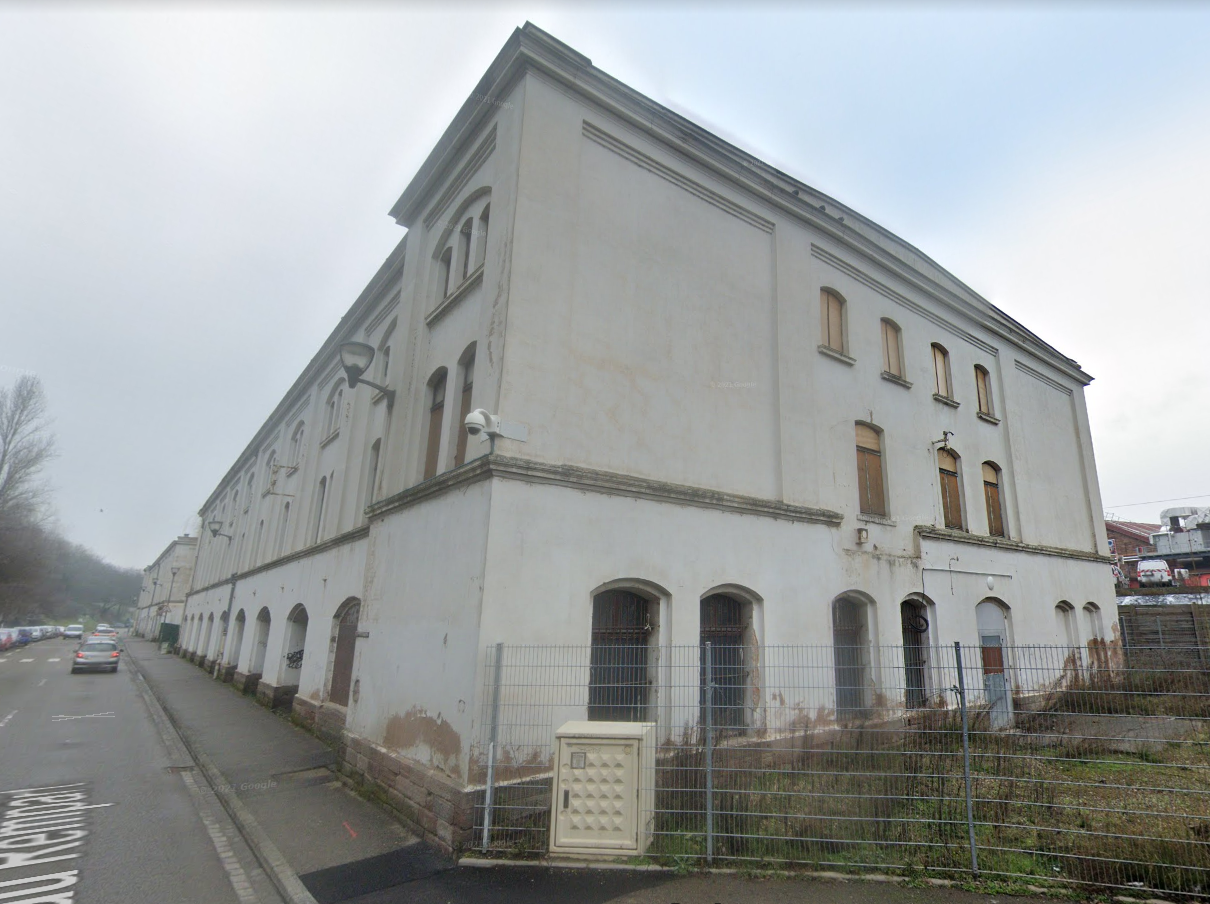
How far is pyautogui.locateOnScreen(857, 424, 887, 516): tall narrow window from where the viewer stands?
12609mm

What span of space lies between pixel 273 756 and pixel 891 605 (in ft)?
38.3

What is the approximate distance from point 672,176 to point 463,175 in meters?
3.53

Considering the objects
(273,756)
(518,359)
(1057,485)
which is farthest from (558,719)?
(1057,485)

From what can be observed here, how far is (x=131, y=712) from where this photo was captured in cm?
1708

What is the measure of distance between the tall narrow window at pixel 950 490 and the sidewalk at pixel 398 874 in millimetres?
10325

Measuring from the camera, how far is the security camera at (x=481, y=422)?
7664 millimetres

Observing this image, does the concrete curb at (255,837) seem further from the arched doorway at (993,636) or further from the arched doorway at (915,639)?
the arched doorway at (993,636)

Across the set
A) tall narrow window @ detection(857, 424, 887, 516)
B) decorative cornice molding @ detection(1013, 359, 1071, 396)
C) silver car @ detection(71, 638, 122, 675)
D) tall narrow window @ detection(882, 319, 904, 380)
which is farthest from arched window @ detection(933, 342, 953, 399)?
silver car @ detection(71, 638, 122, 675)

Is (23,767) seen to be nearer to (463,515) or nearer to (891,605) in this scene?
(463,515)

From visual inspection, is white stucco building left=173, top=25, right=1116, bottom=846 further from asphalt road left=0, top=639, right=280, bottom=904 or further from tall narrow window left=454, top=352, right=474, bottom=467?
asphalt road left=0, top=639, right=280, bottom=904

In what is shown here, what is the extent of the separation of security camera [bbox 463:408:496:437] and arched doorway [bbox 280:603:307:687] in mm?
11388

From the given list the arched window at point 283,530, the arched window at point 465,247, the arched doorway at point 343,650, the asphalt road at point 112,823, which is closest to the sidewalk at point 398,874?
the asphalt road at point 112,823

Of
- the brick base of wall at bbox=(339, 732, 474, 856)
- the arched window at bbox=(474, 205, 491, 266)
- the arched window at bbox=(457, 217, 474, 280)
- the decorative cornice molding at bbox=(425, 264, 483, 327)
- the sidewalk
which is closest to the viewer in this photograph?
the sidewalk

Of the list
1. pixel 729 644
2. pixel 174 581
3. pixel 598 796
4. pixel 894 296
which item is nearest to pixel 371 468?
pixel 729 644
